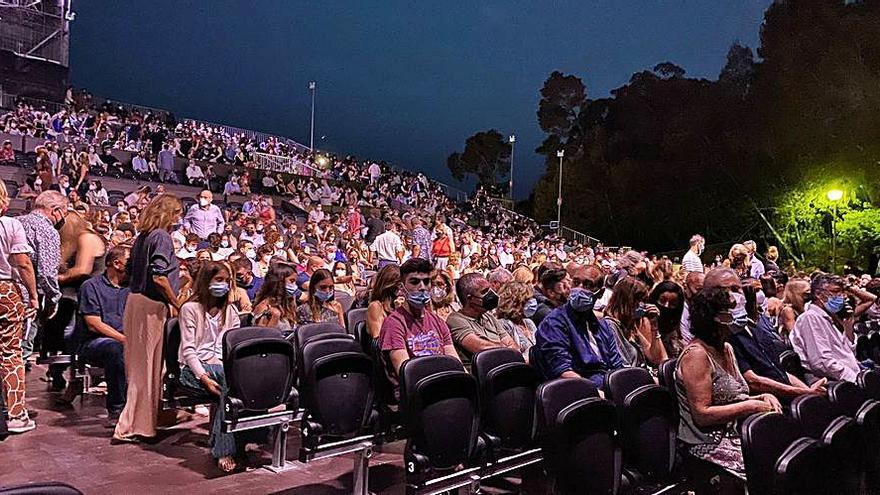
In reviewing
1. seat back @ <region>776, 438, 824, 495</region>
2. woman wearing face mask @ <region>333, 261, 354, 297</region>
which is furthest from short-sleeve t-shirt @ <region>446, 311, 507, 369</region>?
woman wearing face mask @ <region>333, 261, 354, 297</region>

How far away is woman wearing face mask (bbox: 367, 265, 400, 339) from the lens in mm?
5498

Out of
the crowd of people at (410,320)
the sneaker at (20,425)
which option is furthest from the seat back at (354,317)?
the sneaker at (20,425)

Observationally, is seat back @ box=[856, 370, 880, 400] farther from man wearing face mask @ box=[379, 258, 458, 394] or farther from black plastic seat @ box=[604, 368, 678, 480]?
man wearing face mask @ box=[379, 258, 458, 394]

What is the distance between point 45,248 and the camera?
585 centimetres

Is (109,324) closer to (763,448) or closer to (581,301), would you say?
(581,301)

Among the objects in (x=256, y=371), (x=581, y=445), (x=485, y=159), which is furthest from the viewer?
(x=485, y=159)

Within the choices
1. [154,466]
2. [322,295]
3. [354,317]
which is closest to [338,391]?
[154,466]

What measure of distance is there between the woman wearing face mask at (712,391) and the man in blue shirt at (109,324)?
4218mm

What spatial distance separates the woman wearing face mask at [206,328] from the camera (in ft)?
16.9

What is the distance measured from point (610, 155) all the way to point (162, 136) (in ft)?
81.0

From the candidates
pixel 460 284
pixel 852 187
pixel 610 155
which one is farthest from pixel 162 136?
pixel 610 155

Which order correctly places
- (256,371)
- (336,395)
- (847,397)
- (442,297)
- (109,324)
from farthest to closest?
(442,297), (109,324), (256,371), (336,395), (847,397)

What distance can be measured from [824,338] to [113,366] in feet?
17.6

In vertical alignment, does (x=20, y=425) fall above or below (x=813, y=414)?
below
